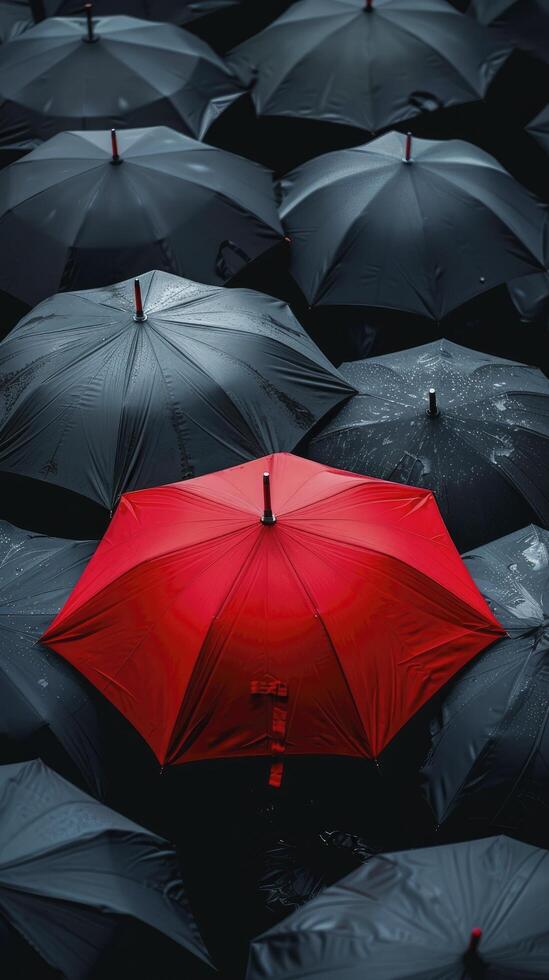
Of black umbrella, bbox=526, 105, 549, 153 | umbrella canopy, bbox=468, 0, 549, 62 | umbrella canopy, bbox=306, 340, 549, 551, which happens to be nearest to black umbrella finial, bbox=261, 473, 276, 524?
umbrella canopy, bbox=306, 340, 549, 551

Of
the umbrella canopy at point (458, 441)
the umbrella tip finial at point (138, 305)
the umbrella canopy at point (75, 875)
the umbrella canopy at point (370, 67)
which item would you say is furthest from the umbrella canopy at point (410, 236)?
the umbrella canopy at point (75, 875)

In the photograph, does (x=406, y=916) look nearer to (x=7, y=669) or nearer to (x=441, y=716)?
(x=441, y=716)

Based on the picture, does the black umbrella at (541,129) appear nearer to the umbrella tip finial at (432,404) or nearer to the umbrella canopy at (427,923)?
the umbrella tip finial at (432,404)

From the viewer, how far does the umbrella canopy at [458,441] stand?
5.28 meters

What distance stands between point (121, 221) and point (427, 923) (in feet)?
14.0

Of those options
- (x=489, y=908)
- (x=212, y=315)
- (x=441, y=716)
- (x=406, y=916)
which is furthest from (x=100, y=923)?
(x=212, y=315)

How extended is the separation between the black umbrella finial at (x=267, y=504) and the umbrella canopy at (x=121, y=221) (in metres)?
2.38

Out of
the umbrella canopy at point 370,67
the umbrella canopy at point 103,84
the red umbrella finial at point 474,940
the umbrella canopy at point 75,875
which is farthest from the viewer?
the umbrella canopy at point 370,67

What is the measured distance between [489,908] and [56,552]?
2341mm

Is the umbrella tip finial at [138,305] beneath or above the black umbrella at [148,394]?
above

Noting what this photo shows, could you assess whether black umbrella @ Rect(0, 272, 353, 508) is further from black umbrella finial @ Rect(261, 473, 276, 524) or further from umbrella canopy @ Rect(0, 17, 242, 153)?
umbrella canopy @ Rect(0, 17, 242, 153)

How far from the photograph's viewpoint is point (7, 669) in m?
4.32

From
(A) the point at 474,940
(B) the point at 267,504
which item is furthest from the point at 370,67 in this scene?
(A) the point at 474,940

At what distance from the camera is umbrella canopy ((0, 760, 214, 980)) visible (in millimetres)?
3297
